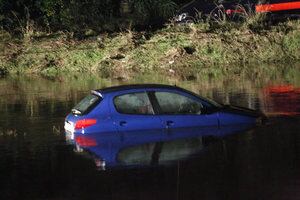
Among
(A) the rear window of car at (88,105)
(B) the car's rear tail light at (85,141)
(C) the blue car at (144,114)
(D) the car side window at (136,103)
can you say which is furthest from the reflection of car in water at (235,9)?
(B) the car's rear tail light at (85,141)

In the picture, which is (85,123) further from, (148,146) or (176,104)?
(176,104)

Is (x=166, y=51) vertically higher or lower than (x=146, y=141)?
higher

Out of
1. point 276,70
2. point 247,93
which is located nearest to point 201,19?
point 276,70

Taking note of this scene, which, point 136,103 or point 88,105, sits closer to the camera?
point 136,103

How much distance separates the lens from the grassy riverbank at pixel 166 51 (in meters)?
29.4

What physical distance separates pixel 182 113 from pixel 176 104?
0.23 m

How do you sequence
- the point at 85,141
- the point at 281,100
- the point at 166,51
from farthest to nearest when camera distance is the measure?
the point at 166,51 → the point at 281,100 → the point at 85,141

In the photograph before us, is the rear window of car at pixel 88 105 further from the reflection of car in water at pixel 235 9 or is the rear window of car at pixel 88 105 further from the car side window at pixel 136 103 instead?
the reflection of car in water at pixel 235 9

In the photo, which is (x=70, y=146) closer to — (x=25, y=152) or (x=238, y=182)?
(x=25, y=152)

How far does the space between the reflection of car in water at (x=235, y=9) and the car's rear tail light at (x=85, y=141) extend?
18950mm

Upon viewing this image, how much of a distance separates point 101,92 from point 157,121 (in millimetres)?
1342

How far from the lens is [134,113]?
571 inches

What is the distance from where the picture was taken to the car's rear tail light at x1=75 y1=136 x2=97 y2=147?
13.7 meters

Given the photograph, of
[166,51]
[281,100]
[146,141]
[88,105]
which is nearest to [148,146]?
[146,141]
